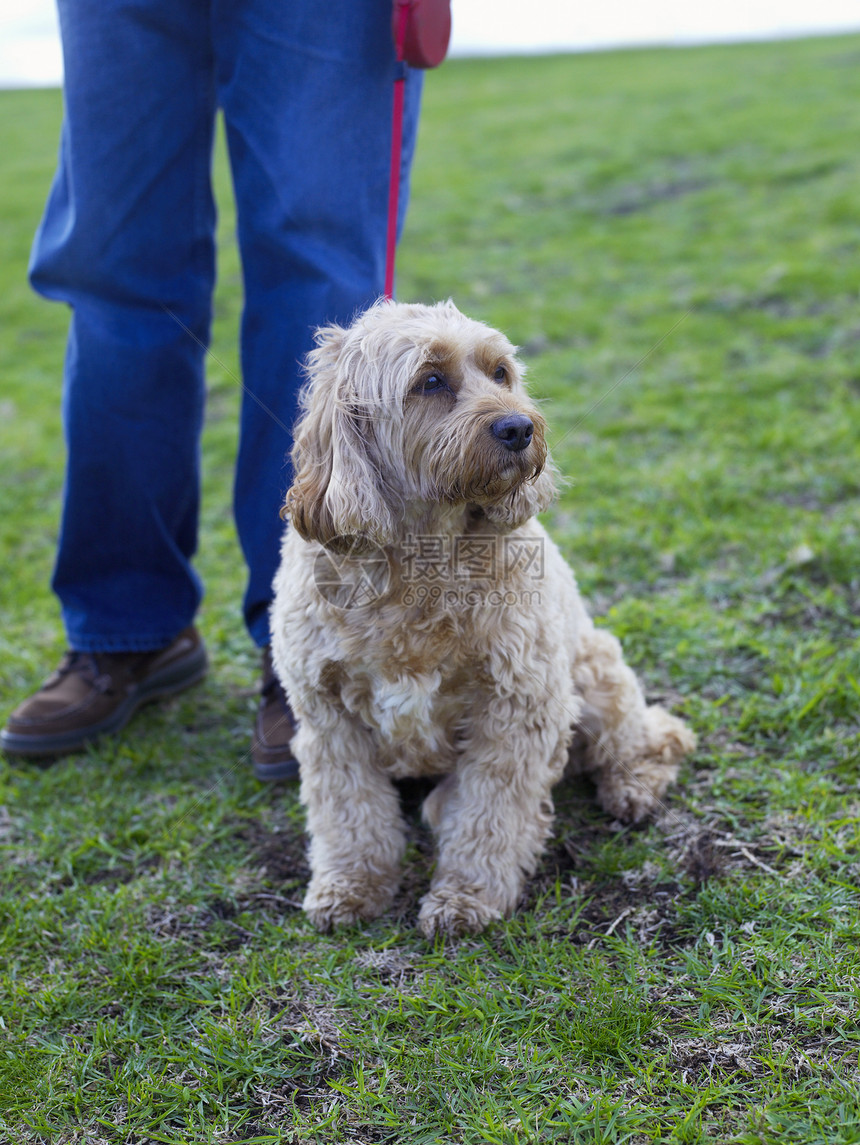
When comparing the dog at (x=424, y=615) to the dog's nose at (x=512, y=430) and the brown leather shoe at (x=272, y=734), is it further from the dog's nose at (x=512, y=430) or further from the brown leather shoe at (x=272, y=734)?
the brown leather shoe at (x=272, y=734)

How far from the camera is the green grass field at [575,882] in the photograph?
1.94 metres

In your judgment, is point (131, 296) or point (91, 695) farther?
point (91, 695)

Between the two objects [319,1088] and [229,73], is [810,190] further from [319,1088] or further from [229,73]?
[319,1088]

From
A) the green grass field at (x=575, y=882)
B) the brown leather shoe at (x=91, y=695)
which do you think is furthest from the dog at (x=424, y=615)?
the brown leather shoe at (x=91, y=695)

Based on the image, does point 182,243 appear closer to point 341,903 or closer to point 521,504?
point 521,504

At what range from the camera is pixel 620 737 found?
2.80m

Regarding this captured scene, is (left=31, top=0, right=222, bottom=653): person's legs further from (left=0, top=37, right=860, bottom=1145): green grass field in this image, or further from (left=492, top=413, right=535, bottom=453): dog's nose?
(left=492, top=413, right=535, bottom=453): dog's nose

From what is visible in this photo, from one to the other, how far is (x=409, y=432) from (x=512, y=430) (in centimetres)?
27

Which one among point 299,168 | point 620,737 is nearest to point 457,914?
point 620,737

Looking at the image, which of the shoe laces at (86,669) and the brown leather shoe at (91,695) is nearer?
the brown leather shoe at (91,695)

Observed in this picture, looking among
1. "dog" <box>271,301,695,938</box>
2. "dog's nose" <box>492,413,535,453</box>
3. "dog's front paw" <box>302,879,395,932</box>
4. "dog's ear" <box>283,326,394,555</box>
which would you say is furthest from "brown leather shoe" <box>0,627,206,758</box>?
"dog's nose" <box>492,413,535,453</box>

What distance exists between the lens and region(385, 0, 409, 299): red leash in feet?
8.41

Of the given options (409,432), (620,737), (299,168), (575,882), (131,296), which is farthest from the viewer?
(131,296)

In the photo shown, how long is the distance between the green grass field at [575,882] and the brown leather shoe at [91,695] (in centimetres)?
9
